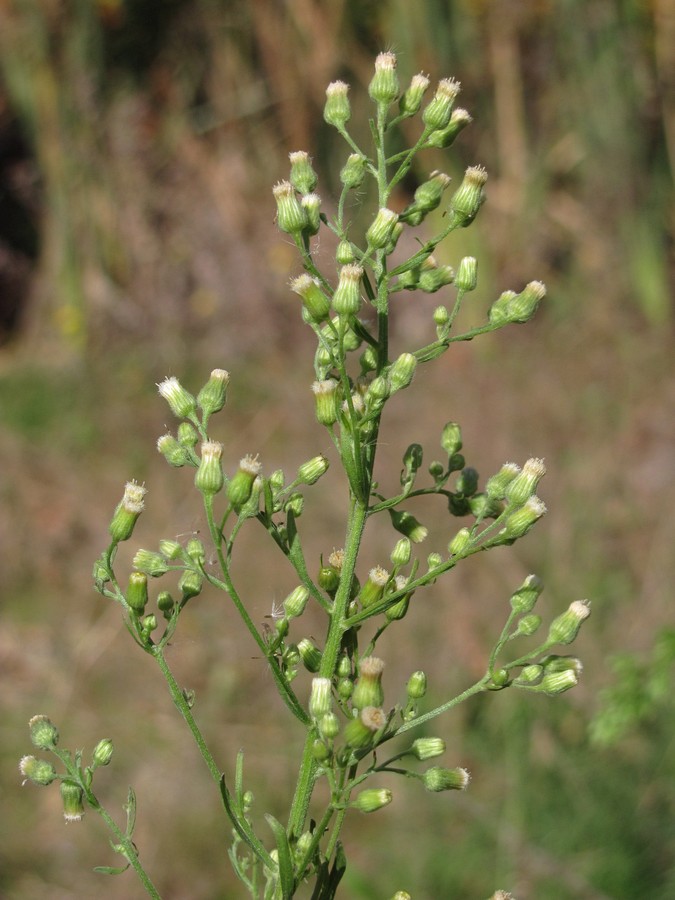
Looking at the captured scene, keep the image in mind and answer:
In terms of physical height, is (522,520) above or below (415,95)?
below

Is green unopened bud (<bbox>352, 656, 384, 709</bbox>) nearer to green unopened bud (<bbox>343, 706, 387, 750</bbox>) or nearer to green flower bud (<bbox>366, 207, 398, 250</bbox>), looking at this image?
green unopened bud (<bbox>343, 706, 387, 750</bbox>)

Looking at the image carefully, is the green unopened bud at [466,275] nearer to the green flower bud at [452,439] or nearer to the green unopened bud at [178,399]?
the green flower bud at [452,439]

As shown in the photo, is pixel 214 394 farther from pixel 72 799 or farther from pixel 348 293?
pixel 72 799

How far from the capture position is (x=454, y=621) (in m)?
5.52

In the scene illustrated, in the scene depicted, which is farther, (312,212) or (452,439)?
(452,439)

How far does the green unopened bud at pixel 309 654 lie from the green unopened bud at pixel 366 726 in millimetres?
199

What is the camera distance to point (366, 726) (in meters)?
1.44

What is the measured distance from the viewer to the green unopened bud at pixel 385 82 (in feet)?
5.89

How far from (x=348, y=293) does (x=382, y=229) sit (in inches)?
5.1

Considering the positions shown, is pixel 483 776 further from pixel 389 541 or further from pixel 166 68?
pixel 166 68

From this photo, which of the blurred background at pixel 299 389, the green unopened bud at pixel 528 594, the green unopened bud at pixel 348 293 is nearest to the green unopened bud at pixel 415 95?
the green unopened bud at pixel 348 293

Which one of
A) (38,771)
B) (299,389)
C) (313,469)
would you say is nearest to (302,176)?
(313,469)

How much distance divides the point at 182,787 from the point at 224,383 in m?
3.84

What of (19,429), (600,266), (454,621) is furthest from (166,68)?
(454,621)
